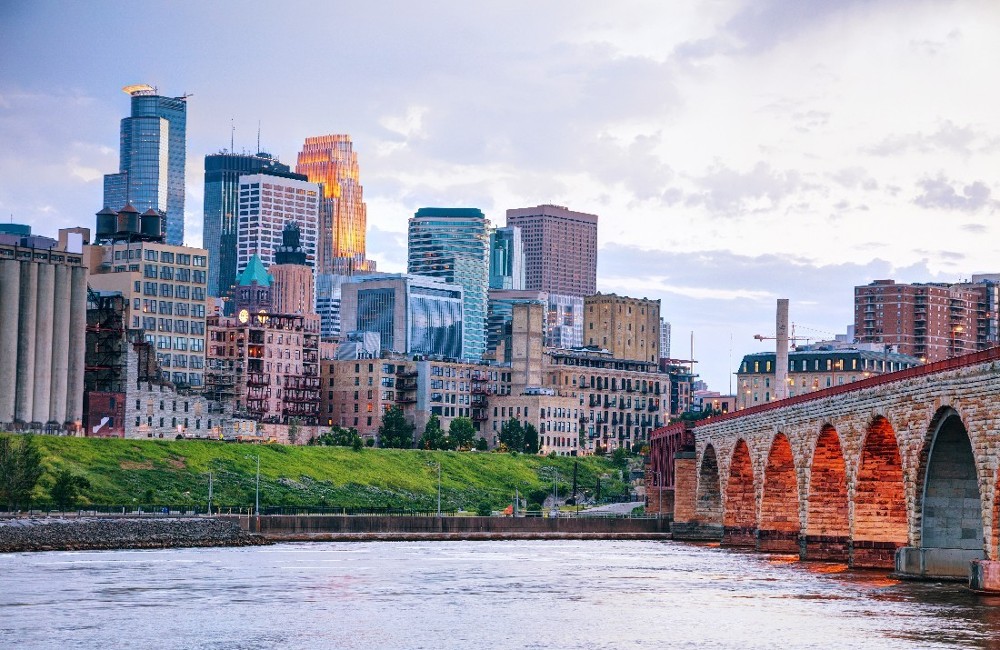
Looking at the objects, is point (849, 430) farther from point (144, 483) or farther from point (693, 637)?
point (144, 483)

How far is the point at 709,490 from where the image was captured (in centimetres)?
17238

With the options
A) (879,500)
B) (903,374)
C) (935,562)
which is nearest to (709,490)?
(879,500)

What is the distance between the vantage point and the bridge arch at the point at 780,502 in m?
140

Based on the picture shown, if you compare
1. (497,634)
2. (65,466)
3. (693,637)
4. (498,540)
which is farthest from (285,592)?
(65,466)

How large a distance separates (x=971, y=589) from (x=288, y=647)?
1350 inches

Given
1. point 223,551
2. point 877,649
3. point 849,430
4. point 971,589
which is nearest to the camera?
point 877,649

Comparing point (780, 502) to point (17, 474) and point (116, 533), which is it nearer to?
point (116, 533)

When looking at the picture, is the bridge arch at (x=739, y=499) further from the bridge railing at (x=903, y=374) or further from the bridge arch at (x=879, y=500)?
the bridge arch at (x=879, y=500)

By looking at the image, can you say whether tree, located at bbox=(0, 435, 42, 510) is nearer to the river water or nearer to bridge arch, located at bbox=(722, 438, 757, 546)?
the river water

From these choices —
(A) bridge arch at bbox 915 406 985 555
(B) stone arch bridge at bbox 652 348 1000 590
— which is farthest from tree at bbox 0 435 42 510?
(A) bridge arch at bbox 915 406 985 555

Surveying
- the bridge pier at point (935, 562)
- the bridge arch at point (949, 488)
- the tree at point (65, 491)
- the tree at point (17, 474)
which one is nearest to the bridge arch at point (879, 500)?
the bridge pier at point (935, 562)

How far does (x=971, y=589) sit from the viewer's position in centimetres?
8306

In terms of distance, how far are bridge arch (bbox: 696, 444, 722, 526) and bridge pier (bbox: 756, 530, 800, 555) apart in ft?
95.2

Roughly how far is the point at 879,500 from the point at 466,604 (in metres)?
31.2
